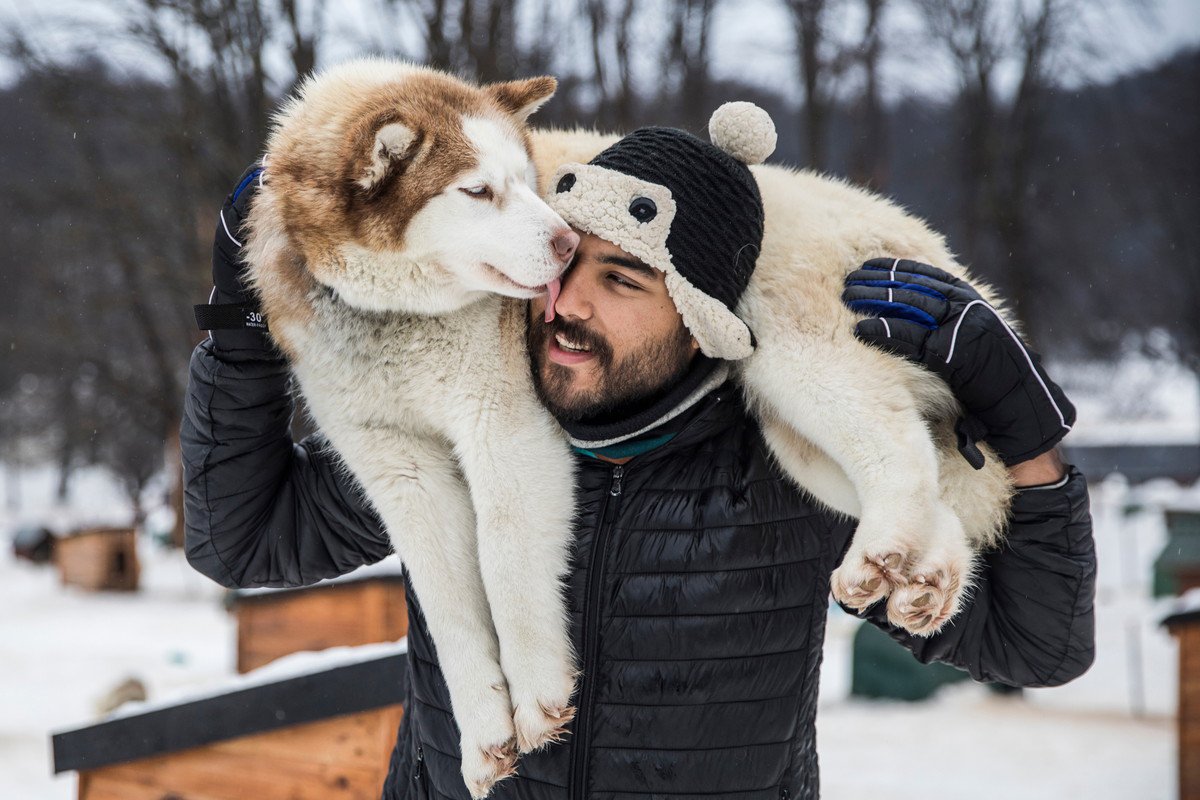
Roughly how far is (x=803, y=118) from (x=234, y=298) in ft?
27.7

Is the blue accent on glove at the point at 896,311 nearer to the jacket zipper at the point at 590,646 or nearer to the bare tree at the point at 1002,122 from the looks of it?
the jacket zipper at the point at 590,646

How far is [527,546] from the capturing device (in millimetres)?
1915

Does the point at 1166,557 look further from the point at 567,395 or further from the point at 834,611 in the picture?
the point at 567,395

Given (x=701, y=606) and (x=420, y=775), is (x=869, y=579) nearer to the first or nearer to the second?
(x=701, y=606)

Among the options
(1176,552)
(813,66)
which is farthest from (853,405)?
(1176,552)

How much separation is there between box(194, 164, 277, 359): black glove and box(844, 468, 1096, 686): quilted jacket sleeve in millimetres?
1474

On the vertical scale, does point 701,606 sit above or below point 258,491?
below

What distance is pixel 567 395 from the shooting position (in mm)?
1942

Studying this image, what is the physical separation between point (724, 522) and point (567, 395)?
1.36ft

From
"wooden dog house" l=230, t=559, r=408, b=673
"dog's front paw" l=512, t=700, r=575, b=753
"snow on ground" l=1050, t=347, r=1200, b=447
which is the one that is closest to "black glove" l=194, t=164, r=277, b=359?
"dog's front paw" l=512, t=700, r=575, b=753

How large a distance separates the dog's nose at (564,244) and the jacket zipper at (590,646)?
482mm

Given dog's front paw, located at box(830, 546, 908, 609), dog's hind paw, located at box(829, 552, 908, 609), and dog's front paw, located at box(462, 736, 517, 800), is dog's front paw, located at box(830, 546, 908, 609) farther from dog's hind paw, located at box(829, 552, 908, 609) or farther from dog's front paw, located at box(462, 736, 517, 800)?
dog's front paw, located at box(462, 736, 517, 800)

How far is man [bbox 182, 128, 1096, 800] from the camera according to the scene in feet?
5.67

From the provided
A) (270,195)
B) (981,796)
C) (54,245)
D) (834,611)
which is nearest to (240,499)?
(270,195)
